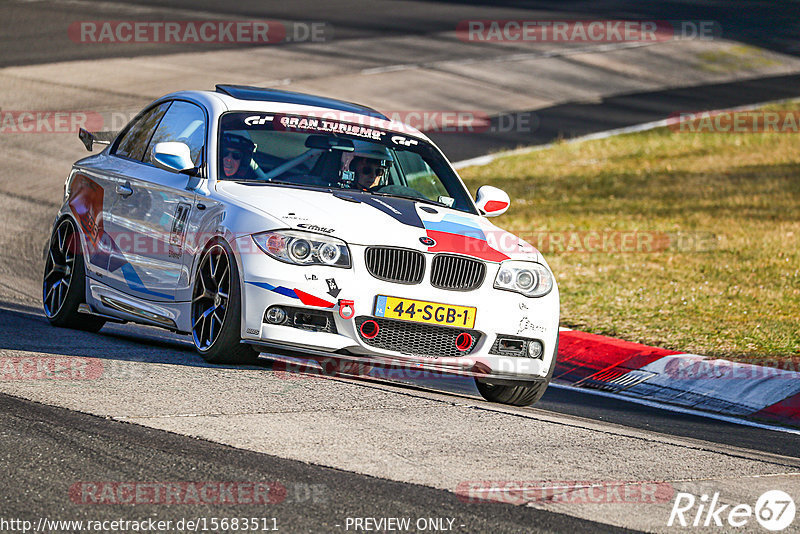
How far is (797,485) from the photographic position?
18.5 ft

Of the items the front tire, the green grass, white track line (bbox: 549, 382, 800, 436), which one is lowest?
white track line (bbox: 549, 382, 800, 436)

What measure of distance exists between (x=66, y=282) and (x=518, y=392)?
3.41 metres

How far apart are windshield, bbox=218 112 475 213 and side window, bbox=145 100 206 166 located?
0.19 metres

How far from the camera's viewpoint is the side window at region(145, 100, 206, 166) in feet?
26.6

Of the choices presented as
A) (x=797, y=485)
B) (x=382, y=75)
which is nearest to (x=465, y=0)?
(x=382, y=75)

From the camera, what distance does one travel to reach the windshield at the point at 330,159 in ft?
25.9

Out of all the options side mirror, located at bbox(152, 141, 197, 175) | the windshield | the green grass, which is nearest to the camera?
side mirror, located at bbox(152, 141, 197, 175)

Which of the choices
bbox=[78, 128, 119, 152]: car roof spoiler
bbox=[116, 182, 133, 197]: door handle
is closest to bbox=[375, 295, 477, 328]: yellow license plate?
bbox=[116, 182, 133, 197]: door handle

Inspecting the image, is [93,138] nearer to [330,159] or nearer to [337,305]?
[330,159]

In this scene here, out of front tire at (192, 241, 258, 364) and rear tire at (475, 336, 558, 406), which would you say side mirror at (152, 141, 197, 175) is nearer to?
front tire at (192, 241, 258, 364)

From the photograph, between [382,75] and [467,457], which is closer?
[467,457]

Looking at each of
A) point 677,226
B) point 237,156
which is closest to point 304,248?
point 237,156

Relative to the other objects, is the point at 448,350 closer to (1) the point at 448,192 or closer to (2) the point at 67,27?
(1) the point at 448,192

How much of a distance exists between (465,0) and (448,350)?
1231 inches
